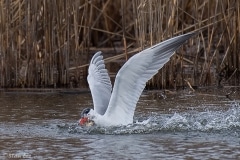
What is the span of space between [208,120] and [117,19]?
25.2ft

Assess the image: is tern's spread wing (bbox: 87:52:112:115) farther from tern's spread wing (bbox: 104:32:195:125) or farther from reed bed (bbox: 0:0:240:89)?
reed bed (bbox: 0:0:240:89)

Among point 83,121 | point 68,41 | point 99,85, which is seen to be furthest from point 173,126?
point 68,41

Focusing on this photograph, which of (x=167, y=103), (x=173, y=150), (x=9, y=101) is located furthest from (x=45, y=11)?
(x=173, y=150)

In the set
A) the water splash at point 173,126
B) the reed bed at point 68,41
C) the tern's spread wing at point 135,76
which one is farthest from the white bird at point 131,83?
the reed bed at point 68,41

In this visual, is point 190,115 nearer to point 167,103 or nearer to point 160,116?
point 160,116

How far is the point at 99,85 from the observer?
902cm

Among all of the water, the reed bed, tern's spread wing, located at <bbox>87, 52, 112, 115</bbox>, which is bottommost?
the water

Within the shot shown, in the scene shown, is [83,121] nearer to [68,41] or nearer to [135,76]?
[135,76]

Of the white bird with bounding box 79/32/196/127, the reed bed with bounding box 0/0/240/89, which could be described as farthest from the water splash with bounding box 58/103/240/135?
the reed bed with bounding box 0/0/240/89

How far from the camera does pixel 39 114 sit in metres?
9.41

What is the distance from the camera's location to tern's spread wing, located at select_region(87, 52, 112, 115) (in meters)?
8.55

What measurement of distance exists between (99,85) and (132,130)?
1.14m

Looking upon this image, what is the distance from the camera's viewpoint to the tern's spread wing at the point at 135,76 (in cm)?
790

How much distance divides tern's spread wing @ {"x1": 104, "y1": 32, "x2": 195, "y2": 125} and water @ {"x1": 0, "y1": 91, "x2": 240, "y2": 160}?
0.58 ft
